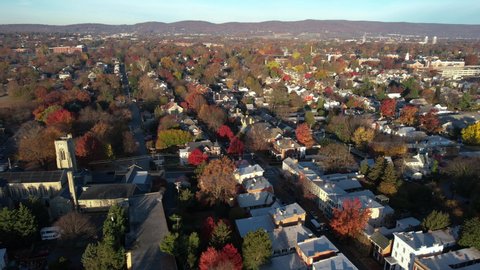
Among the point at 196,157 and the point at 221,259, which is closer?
the point at 221,259

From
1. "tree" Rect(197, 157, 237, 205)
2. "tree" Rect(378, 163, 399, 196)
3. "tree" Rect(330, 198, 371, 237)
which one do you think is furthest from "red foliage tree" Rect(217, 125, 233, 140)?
"tree" Rect(330, 198, 371, 237)

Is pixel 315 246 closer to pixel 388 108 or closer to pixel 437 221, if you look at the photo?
pixel 437 221

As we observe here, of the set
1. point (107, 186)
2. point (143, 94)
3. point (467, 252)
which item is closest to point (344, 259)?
point (467, 252)

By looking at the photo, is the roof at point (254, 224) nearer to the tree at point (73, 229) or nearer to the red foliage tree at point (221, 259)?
the red foliage tree at point (221, 259)

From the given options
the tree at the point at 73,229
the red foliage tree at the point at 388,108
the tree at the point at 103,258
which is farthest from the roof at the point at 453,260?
the red foliage tree at the point at 388,108

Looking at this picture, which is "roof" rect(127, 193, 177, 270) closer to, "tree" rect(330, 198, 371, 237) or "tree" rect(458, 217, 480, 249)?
"tree" rect(330, 198, 371, 237)

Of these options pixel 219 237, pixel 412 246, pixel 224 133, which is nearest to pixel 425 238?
pixel 412 246
